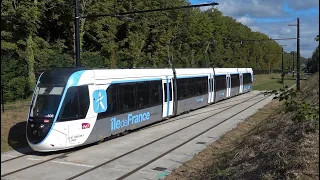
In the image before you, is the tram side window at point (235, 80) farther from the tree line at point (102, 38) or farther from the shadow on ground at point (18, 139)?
the shadow on ground at point (18, 139)

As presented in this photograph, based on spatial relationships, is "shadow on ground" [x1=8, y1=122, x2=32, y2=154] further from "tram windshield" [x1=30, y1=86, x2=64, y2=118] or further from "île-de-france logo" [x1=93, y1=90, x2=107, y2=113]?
"île-de-france logo" [x1=93, y1=90, x2=107, y2=113]

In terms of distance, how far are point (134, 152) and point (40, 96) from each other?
3618 mm

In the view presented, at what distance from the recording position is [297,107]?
16.6 feet

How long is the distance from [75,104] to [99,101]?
4.28 ft

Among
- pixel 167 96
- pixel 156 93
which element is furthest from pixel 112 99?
pixel 167 96

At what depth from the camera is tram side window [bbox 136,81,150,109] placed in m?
17.3

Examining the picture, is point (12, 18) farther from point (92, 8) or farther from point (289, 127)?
point (289, 127)

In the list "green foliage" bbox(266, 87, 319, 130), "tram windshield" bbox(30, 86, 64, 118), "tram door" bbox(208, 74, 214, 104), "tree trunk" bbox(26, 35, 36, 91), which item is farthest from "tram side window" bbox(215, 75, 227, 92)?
"green foliage" bbox(266, 87, 319, 130)

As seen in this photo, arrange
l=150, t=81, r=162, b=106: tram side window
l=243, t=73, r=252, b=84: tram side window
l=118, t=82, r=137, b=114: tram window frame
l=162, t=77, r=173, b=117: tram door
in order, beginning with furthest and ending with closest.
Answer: l=243, t=73, r=252, b=84: tram side window
l=162, t=77, r=173, b=117: tram door
l=150, t=81, r=162, b=106: tram side window
l=118, t=82, r=137, b=114: tram window frame

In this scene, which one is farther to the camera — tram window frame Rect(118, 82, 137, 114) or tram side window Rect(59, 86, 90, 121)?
tram window frame Rect(118, 82, 137, 114)

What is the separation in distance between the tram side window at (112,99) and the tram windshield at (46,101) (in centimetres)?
240

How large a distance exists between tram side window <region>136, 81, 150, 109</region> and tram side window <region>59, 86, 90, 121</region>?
4.21 m

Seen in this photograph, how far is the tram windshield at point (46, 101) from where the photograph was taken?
488 inches

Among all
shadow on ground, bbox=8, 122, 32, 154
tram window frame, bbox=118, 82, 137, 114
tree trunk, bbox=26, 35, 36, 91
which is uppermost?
tree trunk, bbox=26, 35, 36, 91
